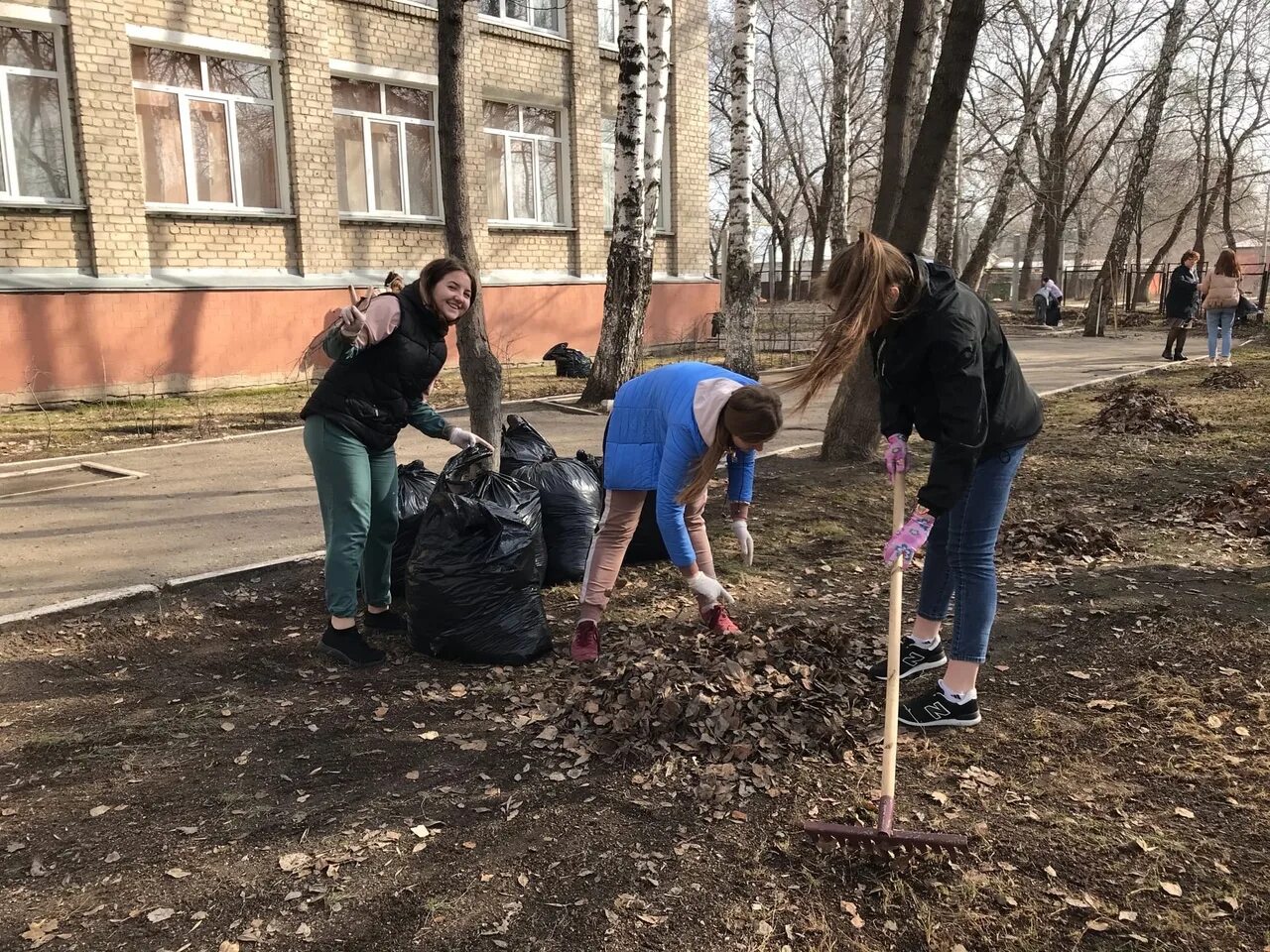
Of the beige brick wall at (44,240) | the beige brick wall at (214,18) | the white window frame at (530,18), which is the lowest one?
the beige brick wall at (44,240)

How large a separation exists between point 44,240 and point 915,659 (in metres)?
11.1

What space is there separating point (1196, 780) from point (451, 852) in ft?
7.63

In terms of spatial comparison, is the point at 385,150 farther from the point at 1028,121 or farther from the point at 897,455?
the point at 1028,121

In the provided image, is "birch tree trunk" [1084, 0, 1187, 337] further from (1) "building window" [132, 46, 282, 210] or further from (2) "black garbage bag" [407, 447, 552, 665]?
(2) "black garbage bag" [407, 447, 552, 665]

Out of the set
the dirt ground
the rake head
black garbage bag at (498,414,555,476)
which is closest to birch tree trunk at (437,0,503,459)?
black garbage bag at (498,414,555,476)

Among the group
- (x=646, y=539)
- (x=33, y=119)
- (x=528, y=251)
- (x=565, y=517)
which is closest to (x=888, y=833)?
(x=565, y=517)

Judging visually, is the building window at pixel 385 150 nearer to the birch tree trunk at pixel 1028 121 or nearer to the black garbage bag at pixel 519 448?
the black garbage bag at pixel 519 448

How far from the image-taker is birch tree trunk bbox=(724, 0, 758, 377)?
1248cm

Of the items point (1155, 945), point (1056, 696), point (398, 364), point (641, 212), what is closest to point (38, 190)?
point (641, 212)

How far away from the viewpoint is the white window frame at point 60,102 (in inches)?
424

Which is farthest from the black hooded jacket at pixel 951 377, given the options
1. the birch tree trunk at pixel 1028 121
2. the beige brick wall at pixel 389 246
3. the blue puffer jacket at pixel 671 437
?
the birch tree trunk at pixel 1028 121

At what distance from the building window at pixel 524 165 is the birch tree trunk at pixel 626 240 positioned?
17.4ft

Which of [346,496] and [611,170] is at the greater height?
[611,170]

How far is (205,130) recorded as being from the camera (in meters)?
12.5
